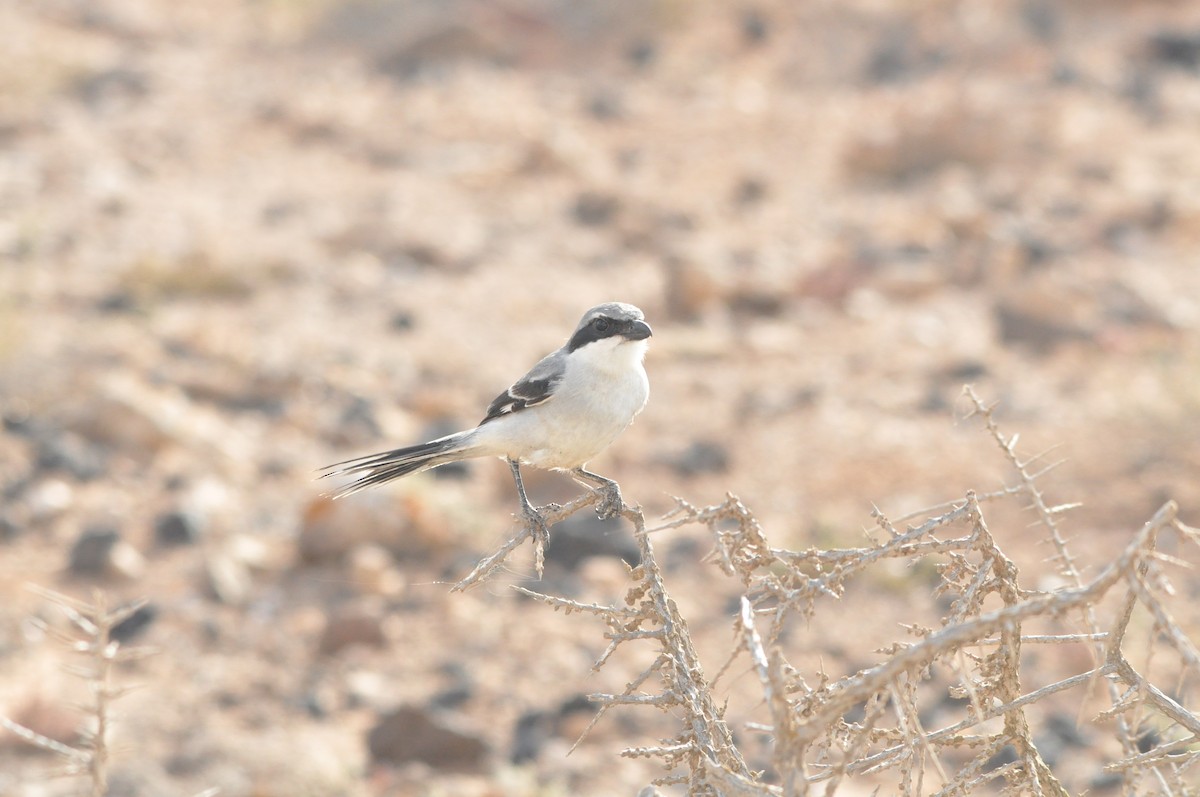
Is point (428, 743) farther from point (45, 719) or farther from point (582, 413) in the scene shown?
point (582, 413)

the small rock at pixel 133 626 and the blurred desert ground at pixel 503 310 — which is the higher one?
the blurred desert ground at pixel 503 310

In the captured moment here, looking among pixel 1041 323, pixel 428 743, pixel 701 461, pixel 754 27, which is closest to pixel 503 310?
pixel 701 461

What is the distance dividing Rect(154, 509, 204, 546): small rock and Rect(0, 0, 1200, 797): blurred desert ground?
28mm

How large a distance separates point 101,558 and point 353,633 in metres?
1.73

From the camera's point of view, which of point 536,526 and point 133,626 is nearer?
point 536,526

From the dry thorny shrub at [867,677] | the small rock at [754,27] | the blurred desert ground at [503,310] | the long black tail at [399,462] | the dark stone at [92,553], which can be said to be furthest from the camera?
the small rock at [754,27]

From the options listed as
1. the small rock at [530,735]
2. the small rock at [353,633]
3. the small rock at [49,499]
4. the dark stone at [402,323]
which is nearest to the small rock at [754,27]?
the dark stone at [402,323]

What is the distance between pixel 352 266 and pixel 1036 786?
11.2 m

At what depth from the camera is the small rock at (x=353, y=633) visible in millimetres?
Answer: 7184

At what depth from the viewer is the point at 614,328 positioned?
14.2 feet

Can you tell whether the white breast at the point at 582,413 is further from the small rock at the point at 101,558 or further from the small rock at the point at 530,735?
the small rock at the point at 101,558

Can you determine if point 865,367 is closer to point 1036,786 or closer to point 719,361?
point 719,361

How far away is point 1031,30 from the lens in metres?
19.0

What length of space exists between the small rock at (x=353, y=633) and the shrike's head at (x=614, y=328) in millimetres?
3351
